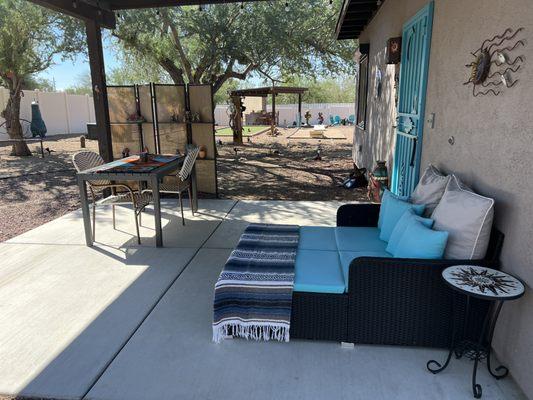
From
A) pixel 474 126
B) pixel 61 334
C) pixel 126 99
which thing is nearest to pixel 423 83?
pixel 474 126

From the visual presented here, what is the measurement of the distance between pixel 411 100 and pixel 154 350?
3.50 meters

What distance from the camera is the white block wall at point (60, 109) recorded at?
18.0 meters

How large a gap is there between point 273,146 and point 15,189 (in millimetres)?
8481

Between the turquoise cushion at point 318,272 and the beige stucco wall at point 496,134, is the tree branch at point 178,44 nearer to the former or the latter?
the beige stucco wall at point 496,134

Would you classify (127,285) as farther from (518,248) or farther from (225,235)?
(518,248)

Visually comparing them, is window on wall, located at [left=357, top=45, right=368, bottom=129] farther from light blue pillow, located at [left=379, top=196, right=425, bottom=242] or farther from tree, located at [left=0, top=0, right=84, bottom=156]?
tree, located at [left=0, top=0, right=84, bottom=156]

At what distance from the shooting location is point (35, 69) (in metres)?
11.7

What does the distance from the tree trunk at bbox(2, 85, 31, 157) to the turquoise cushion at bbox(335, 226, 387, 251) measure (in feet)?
35.3

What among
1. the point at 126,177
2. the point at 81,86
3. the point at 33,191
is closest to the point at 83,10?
the point at 126,177

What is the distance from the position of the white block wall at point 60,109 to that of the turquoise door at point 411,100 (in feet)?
58.8

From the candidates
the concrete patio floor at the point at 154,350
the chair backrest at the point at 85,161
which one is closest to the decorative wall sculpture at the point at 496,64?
the concrete patio floor at the point at 154,350

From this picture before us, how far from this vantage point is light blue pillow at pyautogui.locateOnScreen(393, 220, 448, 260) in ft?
7.85

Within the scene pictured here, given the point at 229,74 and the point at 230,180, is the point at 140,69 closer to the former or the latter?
the point at 229,74

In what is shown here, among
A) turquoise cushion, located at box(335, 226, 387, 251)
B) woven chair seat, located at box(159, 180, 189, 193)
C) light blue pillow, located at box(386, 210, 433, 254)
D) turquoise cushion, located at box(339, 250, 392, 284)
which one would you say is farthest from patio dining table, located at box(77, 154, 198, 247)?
light blue pillow, located at box(386, 210, 433, 254)
